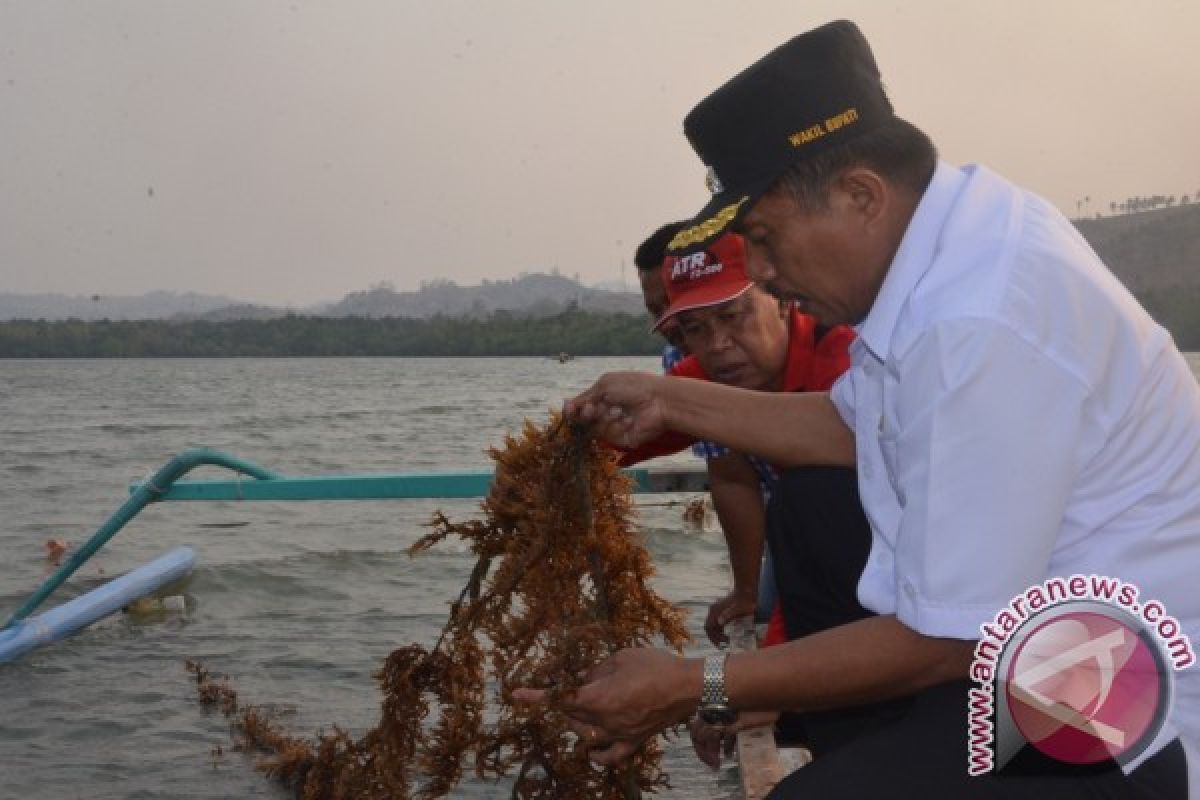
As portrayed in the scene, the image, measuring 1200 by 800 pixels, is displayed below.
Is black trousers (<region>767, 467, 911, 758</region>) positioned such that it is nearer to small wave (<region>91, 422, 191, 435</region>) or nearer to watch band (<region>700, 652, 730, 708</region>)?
watch band (<region>700, 652, 730, 708</region>)

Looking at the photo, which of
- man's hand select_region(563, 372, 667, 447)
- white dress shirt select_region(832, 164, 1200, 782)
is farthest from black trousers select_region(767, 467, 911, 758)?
white dress shirt select_region(832, 164, 1200, 782)

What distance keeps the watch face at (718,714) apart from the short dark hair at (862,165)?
0.93 metres

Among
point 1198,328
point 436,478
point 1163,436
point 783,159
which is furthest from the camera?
point 1198,328

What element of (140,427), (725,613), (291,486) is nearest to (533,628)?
(725,613)

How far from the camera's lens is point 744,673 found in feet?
7.49

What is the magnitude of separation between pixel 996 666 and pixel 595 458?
1.49 meters

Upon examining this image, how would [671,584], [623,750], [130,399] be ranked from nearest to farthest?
[623,750]
[671,584]
[130,399]

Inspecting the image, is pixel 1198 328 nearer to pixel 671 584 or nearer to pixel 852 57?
pixel 671 584

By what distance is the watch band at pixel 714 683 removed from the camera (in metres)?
2.31

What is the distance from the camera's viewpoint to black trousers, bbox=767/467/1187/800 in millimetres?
1982

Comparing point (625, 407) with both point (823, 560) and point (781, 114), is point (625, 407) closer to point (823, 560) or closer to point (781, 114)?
point (823, 560)

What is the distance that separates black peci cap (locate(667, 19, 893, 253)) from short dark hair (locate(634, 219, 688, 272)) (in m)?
2.73

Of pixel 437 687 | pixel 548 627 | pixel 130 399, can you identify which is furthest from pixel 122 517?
pixel 130 399

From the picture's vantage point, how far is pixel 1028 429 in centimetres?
182
